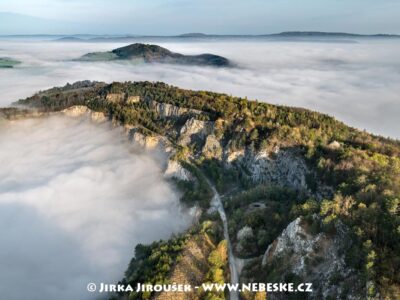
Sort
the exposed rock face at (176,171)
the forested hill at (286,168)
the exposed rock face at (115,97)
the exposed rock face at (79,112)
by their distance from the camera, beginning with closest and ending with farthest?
the forested hill at (286,168)
the exposed rock face at (176,171)
the exposed rock face at (79,112)
the exposed rock face at (115,97)

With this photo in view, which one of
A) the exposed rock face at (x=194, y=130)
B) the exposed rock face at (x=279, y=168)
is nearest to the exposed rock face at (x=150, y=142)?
the exposed rock face at (x=194, y=130)

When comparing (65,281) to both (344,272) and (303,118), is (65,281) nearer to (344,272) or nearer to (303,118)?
(344,272)

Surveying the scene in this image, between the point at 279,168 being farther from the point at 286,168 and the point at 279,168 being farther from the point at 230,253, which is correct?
the point at 230,253

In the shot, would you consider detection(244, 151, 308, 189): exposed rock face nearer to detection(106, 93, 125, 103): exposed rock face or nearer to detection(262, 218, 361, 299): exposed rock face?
detection(262, 218, 361, 299): exposed rock face

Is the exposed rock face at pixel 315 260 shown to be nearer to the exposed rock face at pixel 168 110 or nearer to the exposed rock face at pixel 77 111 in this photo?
the exposed rock face at pixel 168 110

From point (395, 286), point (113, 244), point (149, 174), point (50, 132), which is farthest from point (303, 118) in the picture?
point (50, 132)

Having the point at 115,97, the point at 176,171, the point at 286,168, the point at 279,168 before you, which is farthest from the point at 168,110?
the point at 286,168
